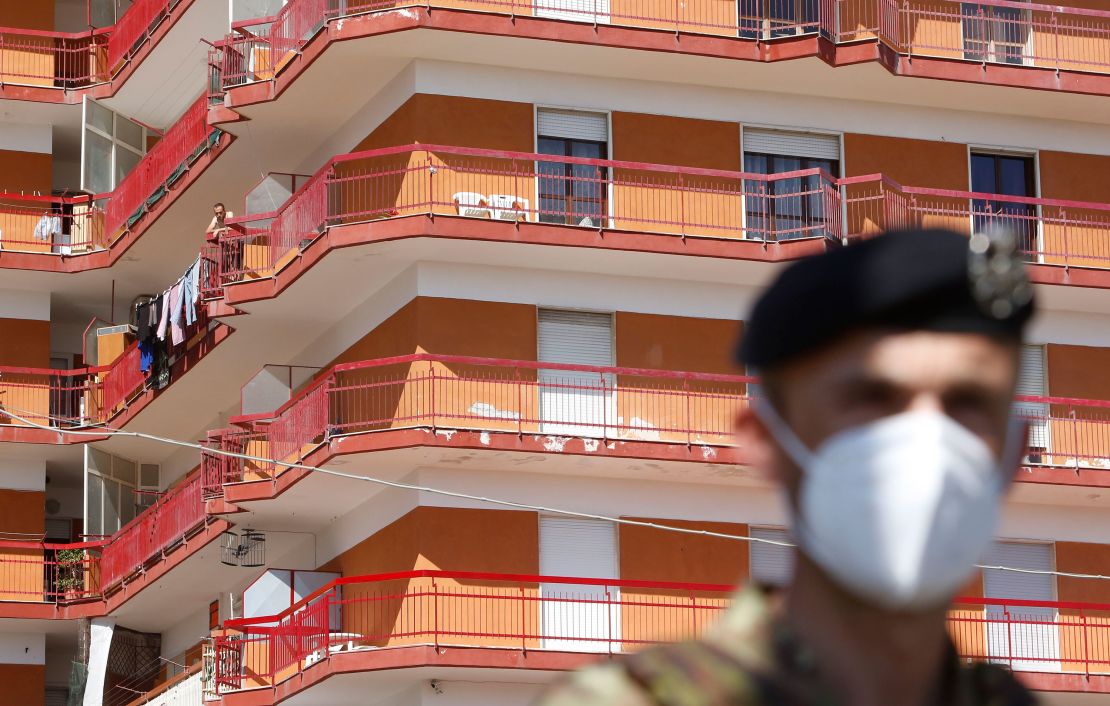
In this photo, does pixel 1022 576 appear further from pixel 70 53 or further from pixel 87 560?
pixel 70 53

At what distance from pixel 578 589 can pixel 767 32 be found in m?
9.46

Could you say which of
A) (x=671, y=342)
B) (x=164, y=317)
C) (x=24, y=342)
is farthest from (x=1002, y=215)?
(x=24, y=342)

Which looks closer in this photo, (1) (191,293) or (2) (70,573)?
(1) (191,293)

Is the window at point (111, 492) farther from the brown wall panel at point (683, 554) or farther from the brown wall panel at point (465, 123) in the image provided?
the brown wall panel at point (683, 554)

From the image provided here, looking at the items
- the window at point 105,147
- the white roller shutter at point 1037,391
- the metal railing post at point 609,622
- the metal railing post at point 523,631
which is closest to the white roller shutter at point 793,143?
the white roller shutter at point 1037,391

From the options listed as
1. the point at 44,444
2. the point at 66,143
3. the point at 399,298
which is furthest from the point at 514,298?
the point at 66,143

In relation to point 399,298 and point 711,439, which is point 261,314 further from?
point 711,439

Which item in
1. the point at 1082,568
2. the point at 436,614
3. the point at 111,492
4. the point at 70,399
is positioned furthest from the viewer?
the point at 70,399

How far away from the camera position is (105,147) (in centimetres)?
4797

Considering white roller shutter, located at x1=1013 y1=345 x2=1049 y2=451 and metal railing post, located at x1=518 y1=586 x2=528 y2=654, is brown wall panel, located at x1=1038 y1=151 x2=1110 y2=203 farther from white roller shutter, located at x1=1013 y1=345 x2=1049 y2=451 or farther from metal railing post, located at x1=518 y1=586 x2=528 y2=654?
metal railing post, located at x1=518 y1=586 x2=528 y2=654

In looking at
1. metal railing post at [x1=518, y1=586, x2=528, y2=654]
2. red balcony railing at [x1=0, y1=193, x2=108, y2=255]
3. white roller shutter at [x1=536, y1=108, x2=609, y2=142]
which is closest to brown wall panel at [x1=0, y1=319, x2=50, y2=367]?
red balcony railing at [x1=0, y1=193, x2=108, y2=255]

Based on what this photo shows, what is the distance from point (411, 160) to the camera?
35.3 meters

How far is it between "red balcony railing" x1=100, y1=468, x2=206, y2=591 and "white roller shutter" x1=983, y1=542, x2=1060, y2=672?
13.6 metres

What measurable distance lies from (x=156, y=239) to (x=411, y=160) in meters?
12.0
